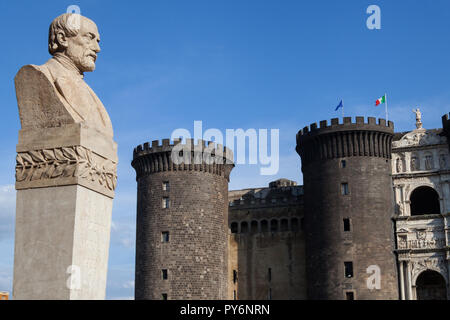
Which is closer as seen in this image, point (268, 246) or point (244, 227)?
point (268, 246)

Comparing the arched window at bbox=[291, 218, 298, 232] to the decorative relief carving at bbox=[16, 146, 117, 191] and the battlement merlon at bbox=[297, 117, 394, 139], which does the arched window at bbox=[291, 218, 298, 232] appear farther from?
the decorative relief carving at bbox=[16, 146, 117, 191]

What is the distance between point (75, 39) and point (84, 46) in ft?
0.52

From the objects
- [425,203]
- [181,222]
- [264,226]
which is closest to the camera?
[181,222]

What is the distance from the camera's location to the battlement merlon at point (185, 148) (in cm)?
4953

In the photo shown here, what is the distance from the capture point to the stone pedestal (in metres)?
8.46

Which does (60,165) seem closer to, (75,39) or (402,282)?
Result: (75,39)

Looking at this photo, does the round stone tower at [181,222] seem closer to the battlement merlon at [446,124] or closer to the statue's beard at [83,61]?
the battlement merlon at [446,124]

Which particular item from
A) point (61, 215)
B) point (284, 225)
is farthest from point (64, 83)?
point (284, 225)

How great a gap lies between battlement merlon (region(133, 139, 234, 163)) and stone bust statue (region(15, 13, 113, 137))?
130 ft

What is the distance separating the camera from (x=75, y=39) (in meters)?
9.48

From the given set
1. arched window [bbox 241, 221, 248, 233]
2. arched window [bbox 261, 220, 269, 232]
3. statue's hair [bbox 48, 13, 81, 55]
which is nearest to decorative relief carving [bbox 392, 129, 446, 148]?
arched window [bbox 261, 220, 269, 232]


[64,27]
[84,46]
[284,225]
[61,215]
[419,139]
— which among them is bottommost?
[61,215]

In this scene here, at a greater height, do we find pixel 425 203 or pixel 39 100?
pixel 425 203

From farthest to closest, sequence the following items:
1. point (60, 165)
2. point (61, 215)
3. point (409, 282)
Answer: point (409, 282)
point (60, 165)
point (61, 215)
